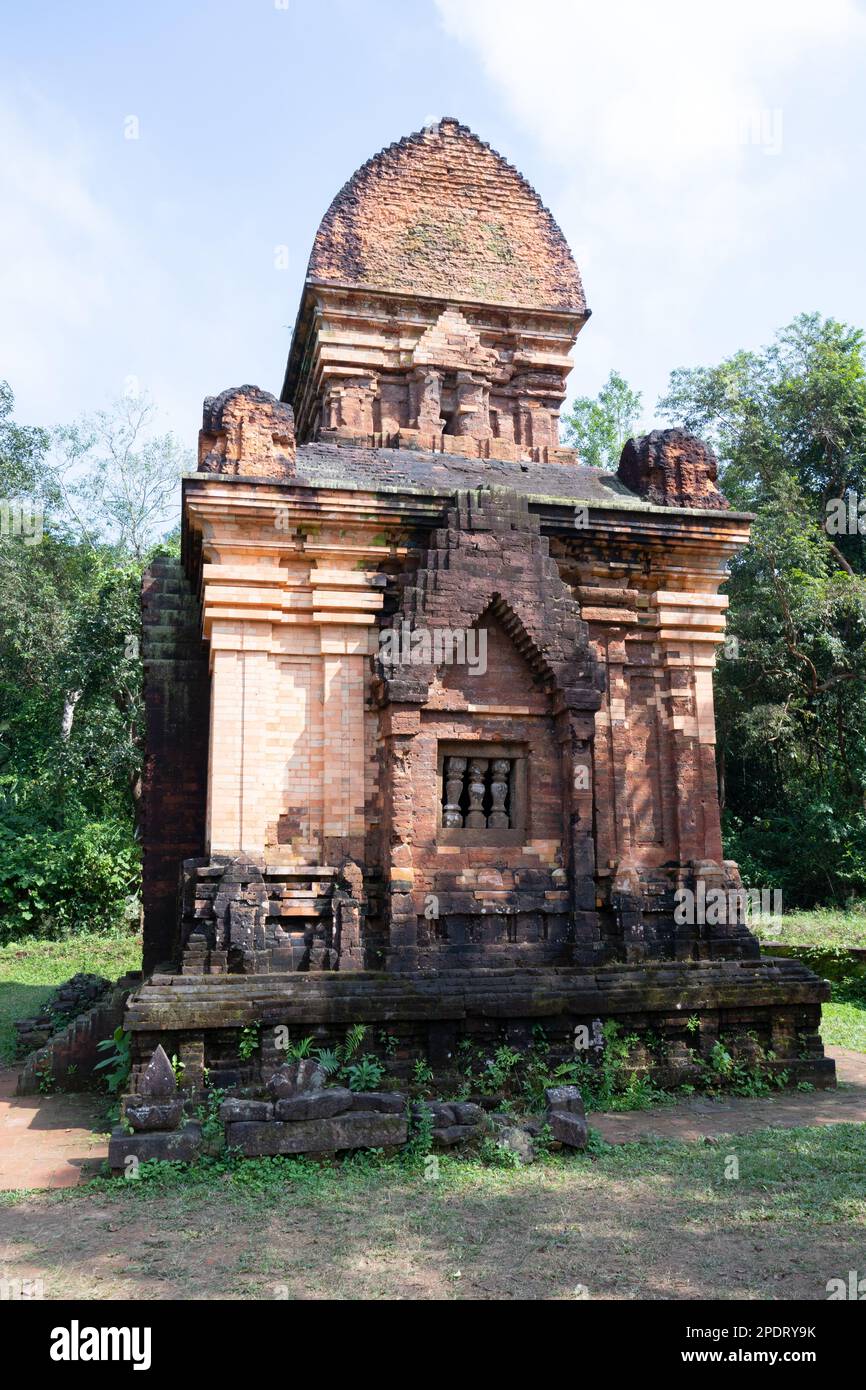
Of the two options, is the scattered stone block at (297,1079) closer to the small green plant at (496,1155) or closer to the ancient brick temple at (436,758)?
the ancient brick temple at (436,758)

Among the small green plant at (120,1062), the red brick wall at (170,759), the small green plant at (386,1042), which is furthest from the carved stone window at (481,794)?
the small green plant at (120,1062)

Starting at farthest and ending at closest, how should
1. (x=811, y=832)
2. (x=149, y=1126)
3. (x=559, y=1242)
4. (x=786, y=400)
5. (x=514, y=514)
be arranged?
(x=786, y=400)
(x=811, y=832)
(x=514, y=514)
(x=149, y=1126)
(x=559, y=1242)

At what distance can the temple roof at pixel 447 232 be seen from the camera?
1409cm

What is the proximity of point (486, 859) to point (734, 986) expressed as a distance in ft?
8.70

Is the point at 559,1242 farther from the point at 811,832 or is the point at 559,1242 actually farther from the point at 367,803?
the point at 811,832

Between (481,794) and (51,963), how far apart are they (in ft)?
45.5

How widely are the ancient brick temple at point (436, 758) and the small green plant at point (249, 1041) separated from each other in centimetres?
8

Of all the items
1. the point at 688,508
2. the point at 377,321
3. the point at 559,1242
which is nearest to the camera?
the point at 559,1242

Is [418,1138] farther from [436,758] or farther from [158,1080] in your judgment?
[436,758]

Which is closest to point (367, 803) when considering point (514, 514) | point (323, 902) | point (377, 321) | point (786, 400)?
point (323, 902)

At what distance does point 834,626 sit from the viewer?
26.3 m

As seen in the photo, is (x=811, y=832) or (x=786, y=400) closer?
(x=811, y=832)

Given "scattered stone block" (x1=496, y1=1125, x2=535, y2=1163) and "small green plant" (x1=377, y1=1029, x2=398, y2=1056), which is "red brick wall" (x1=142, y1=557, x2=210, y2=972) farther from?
"scattered stone block" (x1=496, y1=1125, x2=535, y2=1163)

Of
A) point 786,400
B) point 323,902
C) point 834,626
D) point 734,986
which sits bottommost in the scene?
point 734,986
